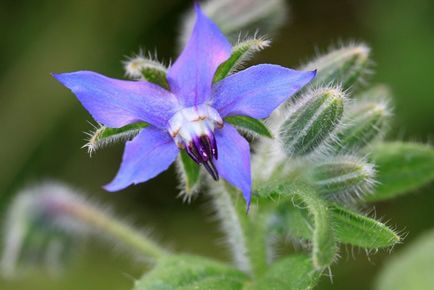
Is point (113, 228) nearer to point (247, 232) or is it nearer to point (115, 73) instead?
point (247, 232)

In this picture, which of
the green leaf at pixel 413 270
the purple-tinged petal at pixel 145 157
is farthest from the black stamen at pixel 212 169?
the green leaf at pixel 413 270

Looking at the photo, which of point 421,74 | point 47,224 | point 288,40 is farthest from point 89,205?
point 421,74

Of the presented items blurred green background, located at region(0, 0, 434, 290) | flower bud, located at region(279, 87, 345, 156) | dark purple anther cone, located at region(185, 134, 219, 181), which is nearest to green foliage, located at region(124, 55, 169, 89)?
dark purple anther cone, located at region(185, 134, 219, 181)

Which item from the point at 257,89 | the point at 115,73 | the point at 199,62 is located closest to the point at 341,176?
the point at 257,89

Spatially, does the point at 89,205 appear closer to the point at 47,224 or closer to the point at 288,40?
the point at 47,224

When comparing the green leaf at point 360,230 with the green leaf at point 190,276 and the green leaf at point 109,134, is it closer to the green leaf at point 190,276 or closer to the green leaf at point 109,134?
the green leaf at point 190,276

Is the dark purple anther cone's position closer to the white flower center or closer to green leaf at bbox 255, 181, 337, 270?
the white flower center
